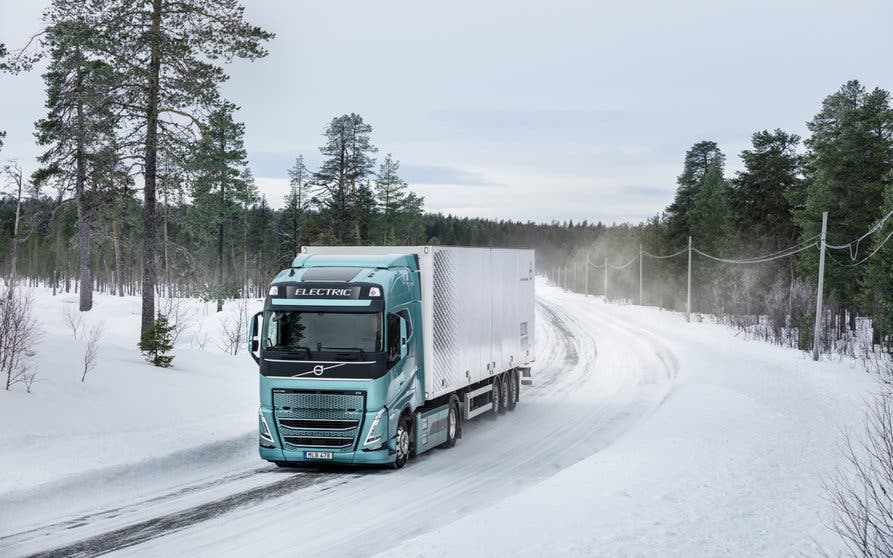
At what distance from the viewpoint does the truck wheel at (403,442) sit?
14312 mm

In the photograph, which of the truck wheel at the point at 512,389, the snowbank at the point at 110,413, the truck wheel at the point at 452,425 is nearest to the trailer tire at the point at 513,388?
the truck wheel at the point at 512,389

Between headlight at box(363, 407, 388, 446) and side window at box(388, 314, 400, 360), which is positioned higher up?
side window at box(388, 314, 400, 360)

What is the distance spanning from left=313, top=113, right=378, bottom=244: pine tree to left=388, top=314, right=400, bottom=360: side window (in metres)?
53.1

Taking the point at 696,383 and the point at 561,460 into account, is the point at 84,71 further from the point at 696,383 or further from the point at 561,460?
the point at 696,383

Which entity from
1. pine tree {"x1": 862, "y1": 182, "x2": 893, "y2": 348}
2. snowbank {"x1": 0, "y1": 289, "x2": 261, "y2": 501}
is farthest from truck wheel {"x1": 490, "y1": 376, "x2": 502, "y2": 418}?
pine tree {"x1": 862, "y1": 182, "x2": 893, "y2": 348}

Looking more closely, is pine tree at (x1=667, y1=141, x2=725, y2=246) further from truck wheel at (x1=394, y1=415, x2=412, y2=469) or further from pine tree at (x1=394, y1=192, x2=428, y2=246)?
truck wheel at (x1=394, y1=415, x2=412, y2=469)

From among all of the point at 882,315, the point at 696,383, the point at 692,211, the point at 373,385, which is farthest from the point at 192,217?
the point at 692,211

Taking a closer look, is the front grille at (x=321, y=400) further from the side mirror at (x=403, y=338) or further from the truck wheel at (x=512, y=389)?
the truck wheel at (x=512, y=389)

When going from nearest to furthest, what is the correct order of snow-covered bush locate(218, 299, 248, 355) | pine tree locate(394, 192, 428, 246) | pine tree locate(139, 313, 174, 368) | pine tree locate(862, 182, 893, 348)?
pine tree locate(139, 313, 174, 368)
snow-covered bush locate(218, 299, 248, 355)
pine tree locate(862, 182, 893, 348)
pine tree locate(394, 192, 428, 246)

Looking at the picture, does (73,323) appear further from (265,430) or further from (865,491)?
(865,491)

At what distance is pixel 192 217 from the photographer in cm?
2670

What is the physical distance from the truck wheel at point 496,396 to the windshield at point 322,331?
694cm

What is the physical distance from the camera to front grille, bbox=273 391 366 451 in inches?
533

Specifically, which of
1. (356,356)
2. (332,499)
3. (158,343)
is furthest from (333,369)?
(158,343)
